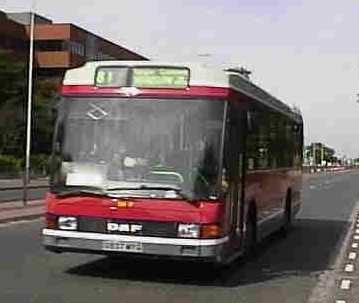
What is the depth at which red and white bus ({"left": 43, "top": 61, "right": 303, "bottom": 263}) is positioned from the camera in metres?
11.4

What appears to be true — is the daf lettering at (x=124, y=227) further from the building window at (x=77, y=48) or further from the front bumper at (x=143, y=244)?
the building window at (x=77, y=48)

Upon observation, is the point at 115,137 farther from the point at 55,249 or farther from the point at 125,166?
the point at 55,249

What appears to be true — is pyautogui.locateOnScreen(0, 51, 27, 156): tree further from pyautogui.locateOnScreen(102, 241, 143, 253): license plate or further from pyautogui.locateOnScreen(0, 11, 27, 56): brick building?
pyautogui.locateOnScreen(102, 241, 143, 253): license plate

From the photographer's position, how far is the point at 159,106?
11680 millimetres

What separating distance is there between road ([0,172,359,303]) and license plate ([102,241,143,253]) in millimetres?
460

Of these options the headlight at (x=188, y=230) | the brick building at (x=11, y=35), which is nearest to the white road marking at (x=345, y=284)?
the headlight at (x=188, y=230)

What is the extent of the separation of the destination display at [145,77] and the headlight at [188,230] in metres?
1.79

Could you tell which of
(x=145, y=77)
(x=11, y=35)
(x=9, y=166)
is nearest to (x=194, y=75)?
(x=145, y=77)

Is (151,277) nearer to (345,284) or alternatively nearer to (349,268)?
(345,284)

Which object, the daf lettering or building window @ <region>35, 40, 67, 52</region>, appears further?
building window @ <region>35, 40, 67, 52</region>

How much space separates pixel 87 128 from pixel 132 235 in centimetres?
148

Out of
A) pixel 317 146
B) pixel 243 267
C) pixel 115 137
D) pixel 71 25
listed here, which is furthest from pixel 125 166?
pixel 317 146

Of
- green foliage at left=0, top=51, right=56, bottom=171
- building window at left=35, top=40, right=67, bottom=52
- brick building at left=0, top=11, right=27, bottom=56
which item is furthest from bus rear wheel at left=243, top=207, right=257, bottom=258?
building window at left=35, top=40, right=67, bottom=52

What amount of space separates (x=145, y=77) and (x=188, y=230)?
81.4 inches
